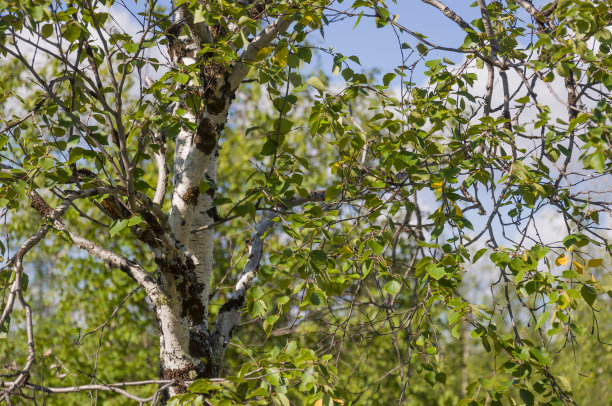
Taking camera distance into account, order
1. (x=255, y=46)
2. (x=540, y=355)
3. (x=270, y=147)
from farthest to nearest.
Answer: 1. (x=255, y=46)
2. (x=270, y=147)
3. (x=540, y=355)

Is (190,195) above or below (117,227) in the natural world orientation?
above

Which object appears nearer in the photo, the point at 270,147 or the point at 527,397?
the point at 527,397

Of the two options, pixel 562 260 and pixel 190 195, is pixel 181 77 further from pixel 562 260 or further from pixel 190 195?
pixel 562 260

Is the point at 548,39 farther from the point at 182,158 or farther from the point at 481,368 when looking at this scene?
the point at 481,368

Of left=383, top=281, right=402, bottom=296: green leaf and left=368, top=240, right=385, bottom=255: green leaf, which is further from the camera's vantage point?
left=383, top=281, right=402, bottom=296: green leaf

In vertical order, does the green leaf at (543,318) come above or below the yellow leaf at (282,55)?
below

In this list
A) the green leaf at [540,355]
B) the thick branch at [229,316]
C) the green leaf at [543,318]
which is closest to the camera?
the green leaf at [543,318]

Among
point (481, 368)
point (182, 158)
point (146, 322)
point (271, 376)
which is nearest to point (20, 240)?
point (146, 322)

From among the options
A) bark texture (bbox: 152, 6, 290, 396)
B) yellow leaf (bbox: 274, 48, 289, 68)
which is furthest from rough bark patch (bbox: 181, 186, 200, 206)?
yellow leaf (bbox: 274, 48, 289, 68)

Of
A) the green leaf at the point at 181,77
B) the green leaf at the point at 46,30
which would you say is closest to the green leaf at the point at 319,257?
the green leaf at the point at 181,77

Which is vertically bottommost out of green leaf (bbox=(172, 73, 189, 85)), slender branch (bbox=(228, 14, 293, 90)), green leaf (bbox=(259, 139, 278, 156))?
green leaf (bbox=(259, 139, 278, 156))

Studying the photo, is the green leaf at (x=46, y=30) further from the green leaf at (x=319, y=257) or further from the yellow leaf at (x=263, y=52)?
the green leaf at (x=319, y=257)

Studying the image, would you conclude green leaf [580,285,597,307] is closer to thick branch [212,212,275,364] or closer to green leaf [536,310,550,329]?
green leaf [536,310,550,329]

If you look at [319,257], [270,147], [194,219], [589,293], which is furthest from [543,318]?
[194,219]
